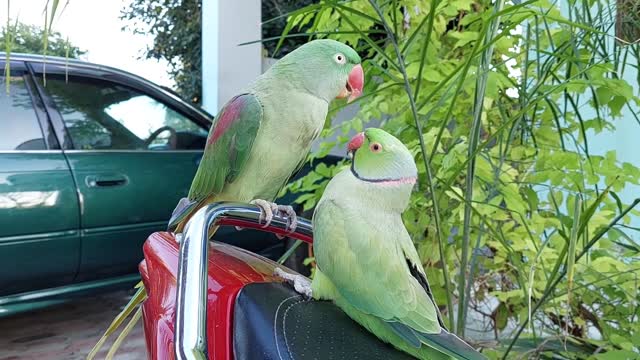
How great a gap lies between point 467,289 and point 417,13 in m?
0.83

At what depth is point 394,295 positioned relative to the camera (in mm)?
675

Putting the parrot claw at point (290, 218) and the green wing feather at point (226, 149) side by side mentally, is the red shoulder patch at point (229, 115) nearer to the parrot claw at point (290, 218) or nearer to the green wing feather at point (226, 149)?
the green wing feather at point (226, 149)

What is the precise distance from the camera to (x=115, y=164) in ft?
9.16

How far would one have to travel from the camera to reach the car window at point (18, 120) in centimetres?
256

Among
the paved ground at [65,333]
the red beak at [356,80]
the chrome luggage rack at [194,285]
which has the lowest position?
the paved ground at [65,333]

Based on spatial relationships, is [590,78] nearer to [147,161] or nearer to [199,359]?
[199,359]

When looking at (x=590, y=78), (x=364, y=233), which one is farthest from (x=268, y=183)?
(x=590, y=78)

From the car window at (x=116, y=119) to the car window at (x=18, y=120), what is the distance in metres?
0.13

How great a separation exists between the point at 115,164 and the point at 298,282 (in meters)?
2.17

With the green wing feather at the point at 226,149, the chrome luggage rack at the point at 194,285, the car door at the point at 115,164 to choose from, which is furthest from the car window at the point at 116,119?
the chrome luggage rack at the point at 194,285

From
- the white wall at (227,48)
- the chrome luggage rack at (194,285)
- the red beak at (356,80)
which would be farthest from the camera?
the white wall at (227,48)

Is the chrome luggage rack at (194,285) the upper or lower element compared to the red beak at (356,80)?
lower

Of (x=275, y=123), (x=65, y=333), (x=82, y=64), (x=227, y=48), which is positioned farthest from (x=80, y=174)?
(x=275, y=123)

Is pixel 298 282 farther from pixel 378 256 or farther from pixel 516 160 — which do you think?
pixel 516 160
